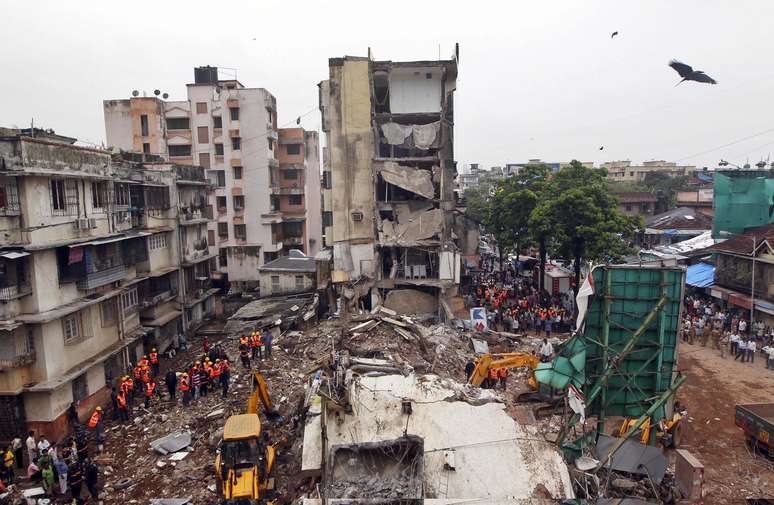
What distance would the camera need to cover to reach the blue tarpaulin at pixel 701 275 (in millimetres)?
30578

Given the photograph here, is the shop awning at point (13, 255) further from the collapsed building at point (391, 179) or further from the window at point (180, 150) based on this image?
the window at point (180, 150)

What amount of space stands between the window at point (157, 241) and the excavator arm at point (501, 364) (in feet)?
54.1

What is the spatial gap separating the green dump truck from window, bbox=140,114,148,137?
126ft

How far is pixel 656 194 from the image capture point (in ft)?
188

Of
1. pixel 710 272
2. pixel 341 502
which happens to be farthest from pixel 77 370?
pixel 710 272

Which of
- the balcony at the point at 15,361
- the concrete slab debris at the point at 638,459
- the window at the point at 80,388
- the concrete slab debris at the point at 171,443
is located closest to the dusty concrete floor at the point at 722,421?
the concrete slab debris at the point at 638,459

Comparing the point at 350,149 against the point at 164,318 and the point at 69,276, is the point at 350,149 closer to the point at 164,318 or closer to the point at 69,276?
the point at 164,318

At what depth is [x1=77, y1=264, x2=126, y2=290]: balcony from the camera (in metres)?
19.8

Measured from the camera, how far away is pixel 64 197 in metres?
19.0

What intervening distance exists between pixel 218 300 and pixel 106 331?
14516 millimetres

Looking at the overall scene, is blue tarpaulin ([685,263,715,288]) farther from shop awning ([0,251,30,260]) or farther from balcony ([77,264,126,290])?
shop awning ([0,251,30,260])

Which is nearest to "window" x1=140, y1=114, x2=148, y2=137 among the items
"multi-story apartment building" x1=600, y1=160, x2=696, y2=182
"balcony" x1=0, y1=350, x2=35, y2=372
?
"balcony" x1=0, y1=350, x2=35, y2=372

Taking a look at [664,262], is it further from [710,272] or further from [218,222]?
[218,222]

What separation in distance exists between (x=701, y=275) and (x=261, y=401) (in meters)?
26.7
